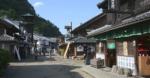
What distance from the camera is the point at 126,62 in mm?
23734

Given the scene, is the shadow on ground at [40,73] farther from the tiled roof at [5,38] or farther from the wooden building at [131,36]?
the tiled roof at [5,38]

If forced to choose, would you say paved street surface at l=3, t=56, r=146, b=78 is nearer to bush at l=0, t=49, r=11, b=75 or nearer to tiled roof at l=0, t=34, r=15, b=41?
bush at l=0, t=49, r=11, b=75

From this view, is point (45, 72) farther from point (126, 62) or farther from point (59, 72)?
point (126, 62)

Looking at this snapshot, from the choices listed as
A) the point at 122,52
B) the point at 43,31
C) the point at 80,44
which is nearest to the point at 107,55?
the point at 122,52

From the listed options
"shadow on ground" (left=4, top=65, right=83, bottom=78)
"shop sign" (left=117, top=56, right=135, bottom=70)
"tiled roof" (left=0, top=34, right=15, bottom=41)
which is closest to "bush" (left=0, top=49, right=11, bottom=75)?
"shadow on ground" (left=4, top=65, right=83, bottom=78)

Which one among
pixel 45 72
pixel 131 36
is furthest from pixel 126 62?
pixel 45 72

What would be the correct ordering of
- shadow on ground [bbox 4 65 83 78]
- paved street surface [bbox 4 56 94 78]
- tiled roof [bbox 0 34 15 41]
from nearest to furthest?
shadow on ground [bbox 4 65 83 78], paved street surface [bbox 4 56 94 78], tiled roof [bbox 0 34 15 41]

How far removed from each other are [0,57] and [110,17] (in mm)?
10257

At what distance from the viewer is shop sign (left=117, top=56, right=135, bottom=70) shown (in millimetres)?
22531

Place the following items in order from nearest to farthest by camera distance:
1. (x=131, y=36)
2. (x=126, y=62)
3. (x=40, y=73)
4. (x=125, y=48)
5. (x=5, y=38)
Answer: (x=131, y=36) < (x=126, y=62) < (x=125, y=48) < (x=40, y=73) < (x=5, y=38)

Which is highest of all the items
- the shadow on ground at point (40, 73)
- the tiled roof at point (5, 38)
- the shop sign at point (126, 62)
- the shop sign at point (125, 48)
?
the tiled roof at point (5, 38)

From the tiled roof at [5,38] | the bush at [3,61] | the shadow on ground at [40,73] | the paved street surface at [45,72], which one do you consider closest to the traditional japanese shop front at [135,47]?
the paved street surface at [45,72]

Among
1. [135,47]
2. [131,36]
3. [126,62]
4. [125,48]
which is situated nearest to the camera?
[131,36]

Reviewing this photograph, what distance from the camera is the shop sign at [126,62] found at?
2253cm
